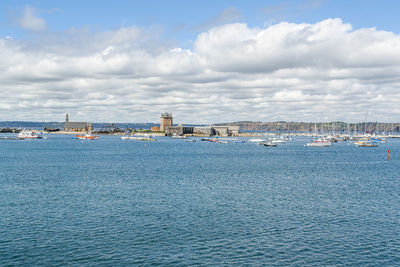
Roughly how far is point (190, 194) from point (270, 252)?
25.7 meters

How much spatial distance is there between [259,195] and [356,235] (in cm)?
2041

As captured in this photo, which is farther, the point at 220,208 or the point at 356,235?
the point at 220,208

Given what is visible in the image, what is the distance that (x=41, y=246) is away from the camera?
32.7 m

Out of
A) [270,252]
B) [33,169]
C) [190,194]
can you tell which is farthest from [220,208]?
[33,169]

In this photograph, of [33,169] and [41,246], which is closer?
[41,246]

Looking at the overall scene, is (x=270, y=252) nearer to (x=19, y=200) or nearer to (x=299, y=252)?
(x=299, y=252)

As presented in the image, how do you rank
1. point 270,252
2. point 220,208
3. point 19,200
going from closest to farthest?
point 270,252 < point 220,208 < point 19,200

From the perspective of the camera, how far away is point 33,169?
87562 mm

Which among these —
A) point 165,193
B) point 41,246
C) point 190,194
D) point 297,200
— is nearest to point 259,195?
point 297,200

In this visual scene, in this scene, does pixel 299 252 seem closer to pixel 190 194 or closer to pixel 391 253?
pixel 391 253

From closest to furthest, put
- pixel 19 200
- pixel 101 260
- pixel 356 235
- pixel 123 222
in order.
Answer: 1. pixel 101 260
2. pixel 356 235
3. pixel 123 222
4. pixel 19 200

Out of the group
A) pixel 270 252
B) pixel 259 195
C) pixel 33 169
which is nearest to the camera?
pixel 270 252

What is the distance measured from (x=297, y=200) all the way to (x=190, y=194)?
15.2 metres

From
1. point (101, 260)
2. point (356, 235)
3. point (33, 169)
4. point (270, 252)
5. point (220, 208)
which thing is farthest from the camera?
point (33, 169)
